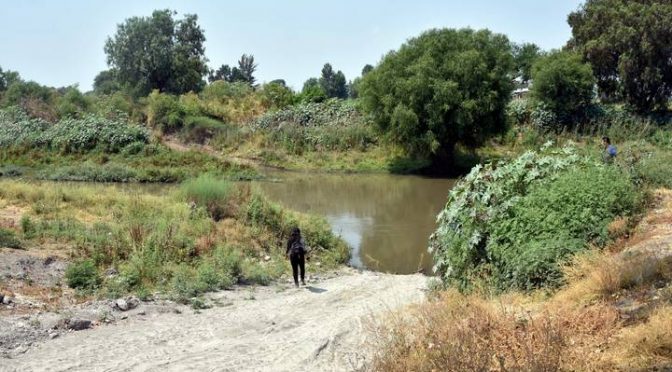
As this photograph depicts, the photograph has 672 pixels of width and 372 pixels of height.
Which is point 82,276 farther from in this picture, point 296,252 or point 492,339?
point 492,339

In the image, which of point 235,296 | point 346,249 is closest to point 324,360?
point 235,296

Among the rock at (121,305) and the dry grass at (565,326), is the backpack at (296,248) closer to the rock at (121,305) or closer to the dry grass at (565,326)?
the rock at (121,305)

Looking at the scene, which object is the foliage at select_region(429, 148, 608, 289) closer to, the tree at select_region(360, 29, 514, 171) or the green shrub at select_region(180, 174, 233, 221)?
the green shrub at select_region(180, 174, 233, 221)

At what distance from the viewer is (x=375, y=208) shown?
27.7 m

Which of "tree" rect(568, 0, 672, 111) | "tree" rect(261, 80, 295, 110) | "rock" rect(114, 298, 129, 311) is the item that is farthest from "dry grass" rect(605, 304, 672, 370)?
"tree" rect(261, 80, 295, 110)

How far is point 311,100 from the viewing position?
55.8m

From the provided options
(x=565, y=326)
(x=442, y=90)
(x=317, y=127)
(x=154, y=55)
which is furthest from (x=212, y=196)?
(x=154, y=55)

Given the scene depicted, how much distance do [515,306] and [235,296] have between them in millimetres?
6704

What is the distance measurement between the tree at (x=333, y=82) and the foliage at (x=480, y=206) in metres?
111

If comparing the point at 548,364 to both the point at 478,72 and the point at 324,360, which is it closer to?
the point at 324,360

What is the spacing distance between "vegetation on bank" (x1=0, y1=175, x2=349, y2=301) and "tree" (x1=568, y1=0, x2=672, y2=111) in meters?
33.2

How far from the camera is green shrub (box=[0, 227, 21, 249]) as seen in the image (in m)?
13.9

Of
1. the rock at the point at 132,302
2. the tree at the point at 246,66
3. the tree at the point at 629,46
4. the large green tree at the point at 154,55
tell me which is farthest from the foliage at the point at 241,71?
the rock at the point at 132,302

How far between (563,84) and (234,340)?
38.9m
